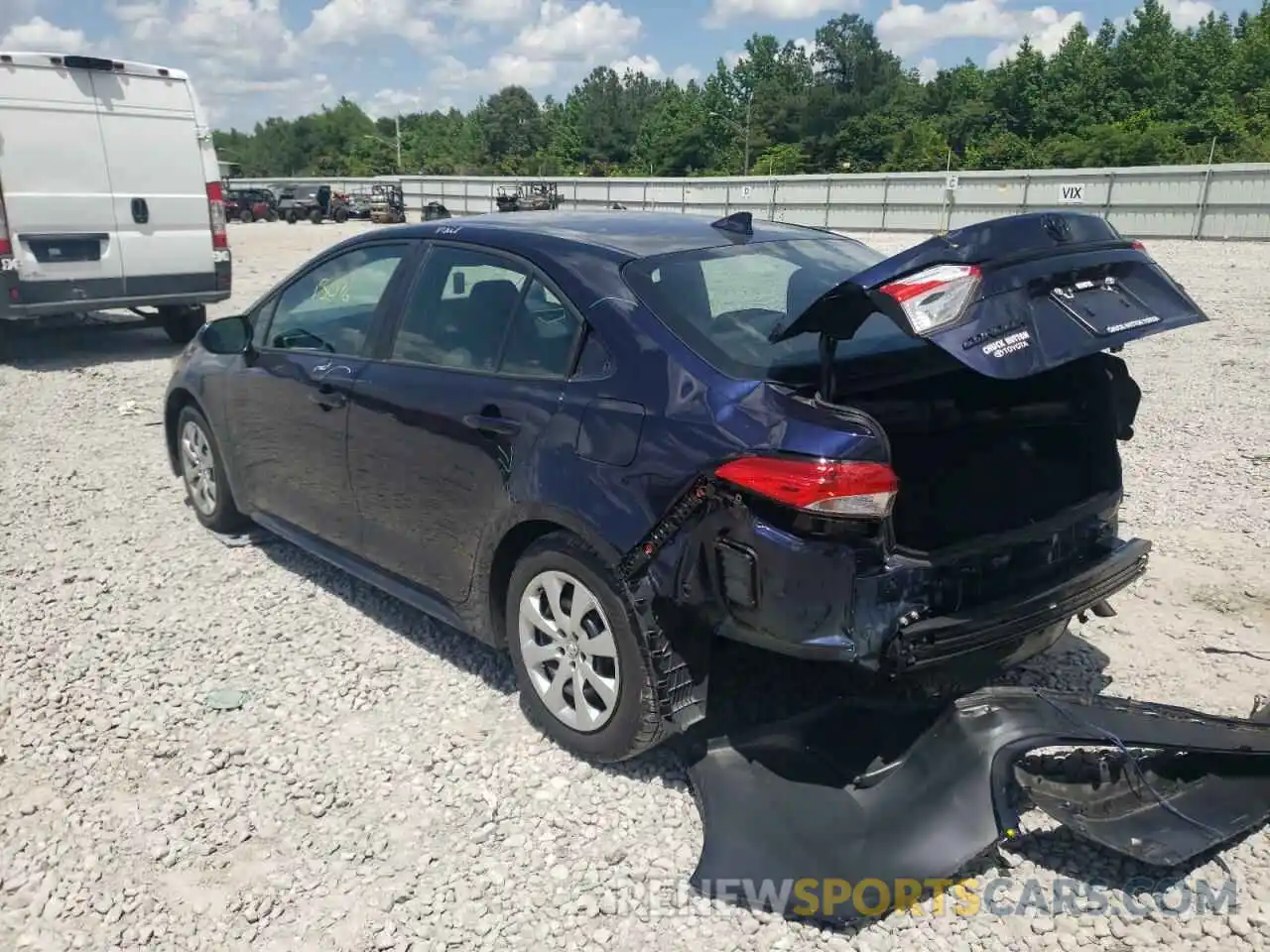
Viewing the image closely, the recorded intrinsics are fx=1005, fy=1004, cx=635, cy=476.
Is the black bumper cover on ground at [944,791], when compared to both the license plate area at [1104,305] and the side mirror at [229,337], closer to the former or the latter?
the license plate area at [1104,305]

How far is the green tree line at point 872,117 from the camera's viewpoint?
2304 inches

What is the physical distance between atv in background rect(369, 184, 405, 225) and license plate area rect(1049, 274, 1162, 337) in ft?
150

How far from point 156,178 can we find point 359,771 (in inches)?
353

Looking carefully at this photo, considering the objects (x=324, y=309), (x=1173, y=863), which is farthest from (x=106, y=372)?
(x=1173, y=863)

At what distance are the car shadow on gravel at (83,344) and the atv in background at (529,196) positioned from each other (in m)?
30.0

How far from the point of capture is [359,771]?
3.38 metres

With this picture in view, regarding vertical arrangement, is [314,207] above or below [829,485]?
below

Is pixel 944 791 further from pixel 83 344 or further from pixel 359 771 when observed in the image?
pixel 83 344

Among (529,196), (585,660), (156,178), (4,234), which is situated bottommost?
(585,660)

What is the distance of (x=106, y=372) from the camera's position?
10148mm

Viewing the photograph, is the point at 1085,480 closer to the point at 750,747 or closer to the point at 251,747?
the point at 750,747

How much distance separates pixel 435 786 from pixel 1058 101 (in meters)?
72.9

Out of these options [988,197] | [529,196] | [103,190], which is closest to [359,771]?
[103,190]

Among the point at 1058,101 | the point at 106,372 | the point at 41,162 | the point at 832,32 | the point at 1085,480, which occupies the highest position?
the point at 832,32
